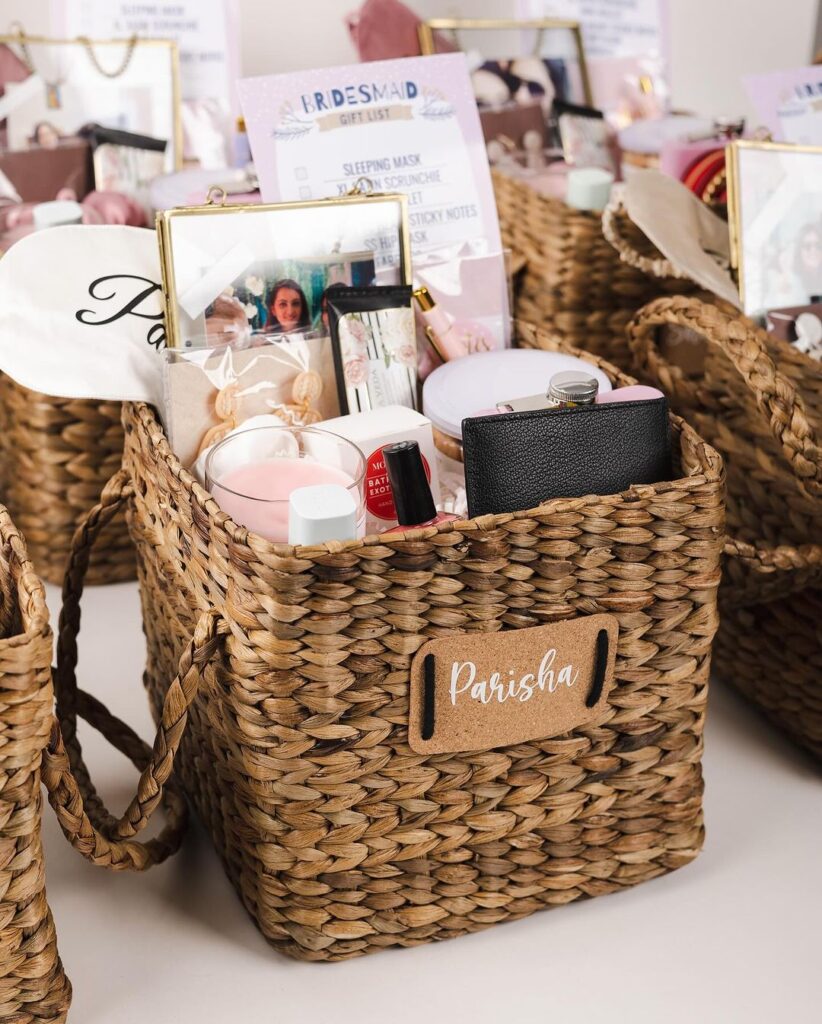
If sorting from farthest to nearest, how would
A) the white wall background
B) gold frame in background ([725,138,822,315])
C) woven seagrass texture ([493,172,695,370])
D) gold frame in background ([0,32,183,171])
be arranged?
the white wall background < gold frame in background ([0,32,183,171]) < woven seagrass texture ([493,172,695,370]) < gold frame in background ([725,138,822,315])

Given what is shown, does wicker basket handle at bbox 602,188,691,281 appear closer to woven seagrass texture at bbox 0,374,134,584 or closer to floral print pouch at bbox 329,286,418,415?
floral print pouch at bbox 329,286,418,415

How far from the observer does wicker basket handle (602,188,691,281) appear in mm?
913

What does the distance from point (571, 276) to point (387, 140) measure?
0.24 meters

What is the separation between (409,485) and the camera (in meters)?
→ 0.61

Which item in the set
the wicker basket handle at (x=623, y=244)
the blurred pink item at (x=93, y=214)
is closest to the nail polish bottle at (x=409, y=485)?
the wicker basket handle at (x=623, y=244)

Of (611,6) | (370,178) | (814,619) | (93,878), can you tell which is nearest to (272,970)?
(93,878)

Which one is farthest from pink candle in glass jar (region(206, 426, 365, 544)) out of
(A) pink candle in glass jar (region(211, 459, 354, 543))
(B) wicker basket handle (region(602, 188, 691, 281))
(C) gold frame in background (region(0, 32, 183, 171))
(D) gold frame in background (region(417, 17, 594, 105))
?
(D) gold frame in background (region(417, 17, 594, 105))

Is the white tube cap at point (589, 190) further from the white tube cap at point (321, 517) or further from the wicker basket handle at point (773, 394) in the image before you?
the white tube cap at point (321, 517)

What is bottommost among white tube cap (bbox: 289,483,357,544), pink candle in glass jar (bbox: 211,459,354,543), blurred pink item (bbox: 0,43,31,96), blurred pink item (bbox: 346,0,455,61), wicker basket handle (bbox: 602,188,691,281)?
pink candle in glass jar (bbox: 211,459,354,543)

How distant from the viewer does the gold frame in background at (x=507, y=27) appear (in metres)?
1.20

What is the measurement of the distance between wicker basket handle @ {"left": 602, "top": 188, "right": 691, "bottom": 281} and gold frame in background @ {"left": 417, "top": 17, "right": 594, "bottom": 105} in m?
0.35

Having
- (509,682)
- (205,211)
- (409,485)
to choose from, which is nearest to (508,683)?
(509,682)

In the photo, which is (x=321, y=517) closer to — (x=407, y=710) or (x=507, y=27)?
(x=407, y=710)

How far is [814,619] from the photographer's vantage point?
0.79 m
